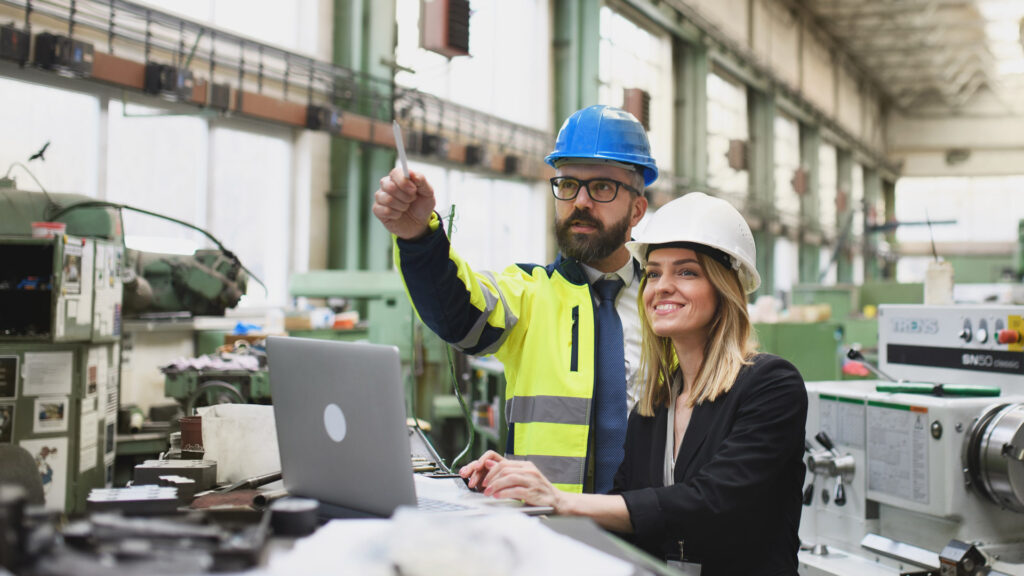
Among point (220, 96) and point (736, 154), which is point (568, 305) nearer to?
point (220, 96)

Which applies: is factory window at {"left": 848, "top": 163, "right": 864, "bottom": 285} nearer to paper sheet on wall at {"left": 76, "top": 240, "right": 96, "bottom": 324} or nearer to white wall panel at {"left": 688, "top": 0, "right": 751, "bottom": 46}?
white wall panel at {"left": 688, "top": 0, "right": 751, "bottom": 46}

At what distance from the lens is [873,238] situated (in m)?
14.3

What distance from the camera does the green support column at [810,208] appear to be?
12570mm

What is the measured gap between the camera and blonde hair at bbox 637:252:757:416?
135 cm

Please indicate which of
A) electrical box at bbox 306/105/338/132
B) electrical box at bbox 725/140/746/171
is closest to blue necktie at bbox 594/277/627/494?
electrical box at bbox 306/105/338/132

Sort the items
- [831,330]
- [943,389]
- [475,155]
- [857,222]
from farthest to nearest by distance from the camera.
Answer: [857,222] < [475,155] < [831,330] < [943,389]

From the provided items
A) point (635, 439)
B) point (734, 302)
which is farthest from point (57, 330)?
point (734, 302)

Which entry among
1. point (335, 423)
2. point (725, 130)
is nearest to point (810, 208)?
point (725, 130)

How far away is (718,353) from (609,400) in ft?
1.08

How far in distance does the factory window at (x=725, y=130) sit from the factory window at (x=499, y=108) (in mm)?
3219

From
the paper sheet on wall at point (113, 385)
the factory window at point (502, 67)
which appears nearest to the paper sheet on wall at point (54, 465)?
the paper sheet on wall at point (113, 385)

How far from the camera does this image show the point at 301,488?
1.18 meters

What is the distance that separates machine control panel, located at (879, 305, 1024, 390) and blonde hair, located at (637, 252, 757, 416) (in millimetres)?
1012

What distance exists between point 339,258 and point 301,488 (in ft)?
13.9
